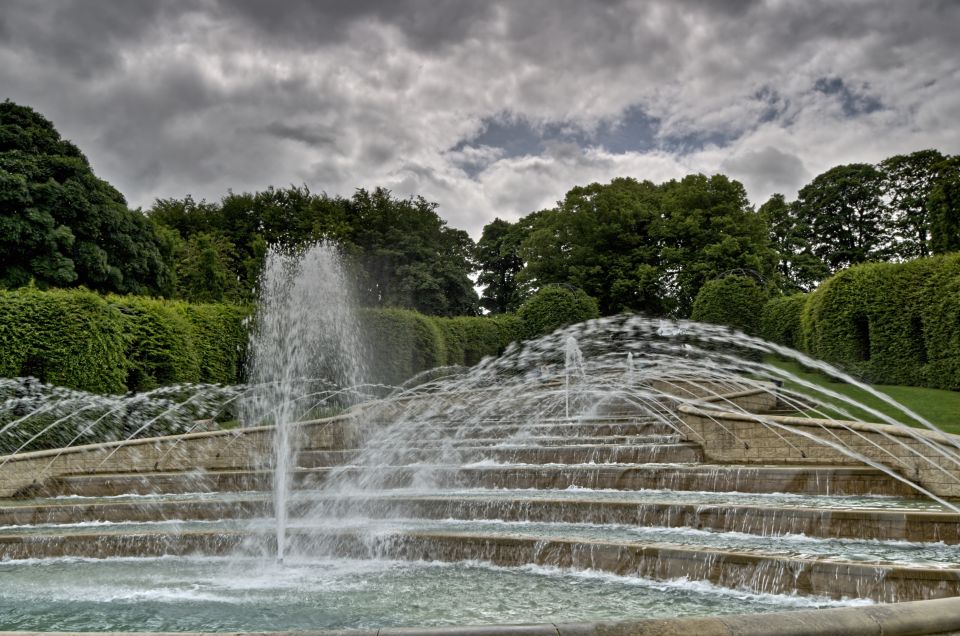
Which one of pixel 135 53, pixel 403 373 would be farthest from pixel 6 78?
pixel 403 373

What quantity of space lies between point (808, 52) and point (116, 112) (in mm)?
19790

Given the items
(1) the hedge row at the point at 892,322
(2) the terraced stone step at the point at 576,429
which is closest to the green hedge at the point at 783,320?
(1) the hedge row at the point at 892,322

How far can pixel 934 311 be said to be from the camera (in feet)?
55.1

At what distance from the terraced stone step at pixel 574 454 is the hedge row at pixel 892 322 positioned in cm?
1012

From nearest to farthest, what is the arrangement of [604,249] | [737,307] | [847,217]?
[737,307]
[604,249]
[847,217]

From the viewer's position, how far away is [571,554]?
588 centimetres

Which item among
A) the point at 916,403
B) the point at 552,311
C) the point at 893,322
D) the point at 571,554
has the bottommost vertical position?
the point at 571,554

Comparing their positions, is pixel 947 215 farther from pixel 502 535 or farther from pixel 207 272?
pixel 207 272

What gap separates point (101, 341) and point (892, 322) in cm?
2106

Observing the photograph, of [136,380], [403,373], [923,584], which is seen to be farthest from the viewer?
[403,373]

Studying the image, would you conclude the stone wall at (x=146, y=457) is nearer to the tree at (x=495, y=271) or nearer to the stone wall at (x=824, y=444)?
the stone wall at (x=824, y=444)

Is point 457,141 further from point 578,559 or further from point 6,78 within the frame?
point 578,559

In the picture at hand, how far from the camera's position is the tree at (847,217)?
151 ft

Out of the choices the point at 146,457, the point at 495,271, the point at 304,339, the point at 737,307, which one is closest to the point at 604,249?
the point at 737,307
